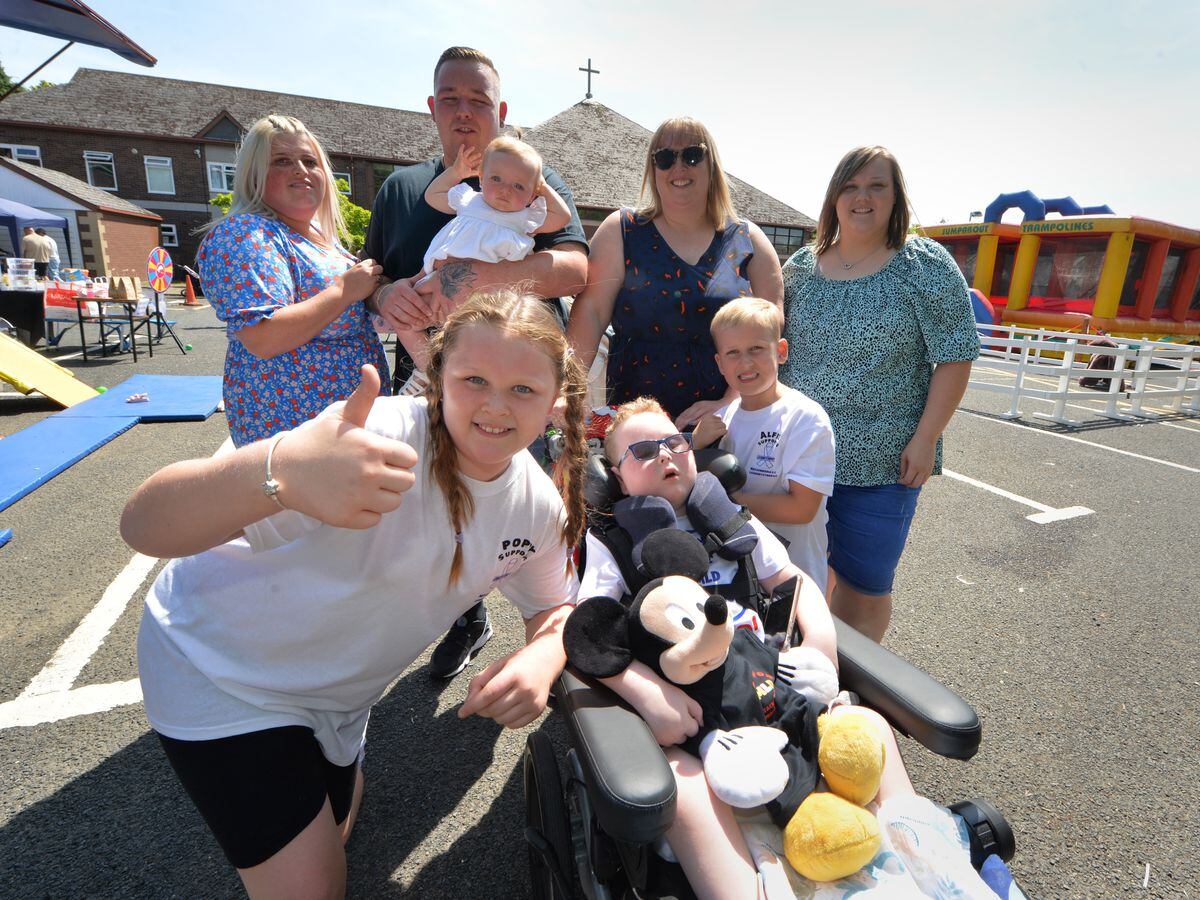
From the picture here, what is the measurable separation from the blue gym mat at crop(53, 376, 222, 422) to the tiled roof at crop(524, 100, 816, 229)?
13.6 m

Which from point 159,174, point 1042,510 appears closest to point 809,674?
point 1042,510

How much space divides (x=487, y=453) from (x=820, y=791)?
1.04 metres

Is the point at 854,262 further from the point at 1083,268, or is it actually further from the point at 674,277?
the point at 1083,268

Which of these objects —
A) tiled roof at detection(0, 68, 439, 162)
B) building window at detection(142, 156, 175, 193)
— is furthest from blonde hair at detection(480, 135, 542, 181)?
building window at detection(142, 156, 175, 193)

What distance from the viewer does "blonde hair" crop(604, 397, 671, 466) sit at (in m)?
1.95

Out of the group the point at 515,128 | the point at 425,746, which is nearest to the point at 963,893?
the point at 425,746

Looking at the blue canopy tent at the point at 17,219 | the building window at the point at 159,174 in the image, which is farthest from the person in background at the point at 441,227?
the building window at the point at 159,174

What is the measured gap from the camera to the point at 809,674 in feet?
4.99

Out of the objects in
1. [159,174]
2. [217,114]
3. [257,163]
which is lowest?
[257,163]

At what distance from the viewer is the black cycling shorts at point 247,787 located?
137 cm

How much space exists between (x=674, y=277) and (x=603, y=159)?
20875mm

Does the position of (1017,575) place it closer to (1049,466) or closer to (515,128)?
(1049,466)

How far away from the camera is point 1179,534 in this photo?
16.3 ft

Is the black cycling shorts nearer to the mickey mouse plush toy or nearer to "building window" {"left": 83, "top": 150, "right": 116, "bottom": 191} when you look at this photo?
the mickey mouse plush toy
